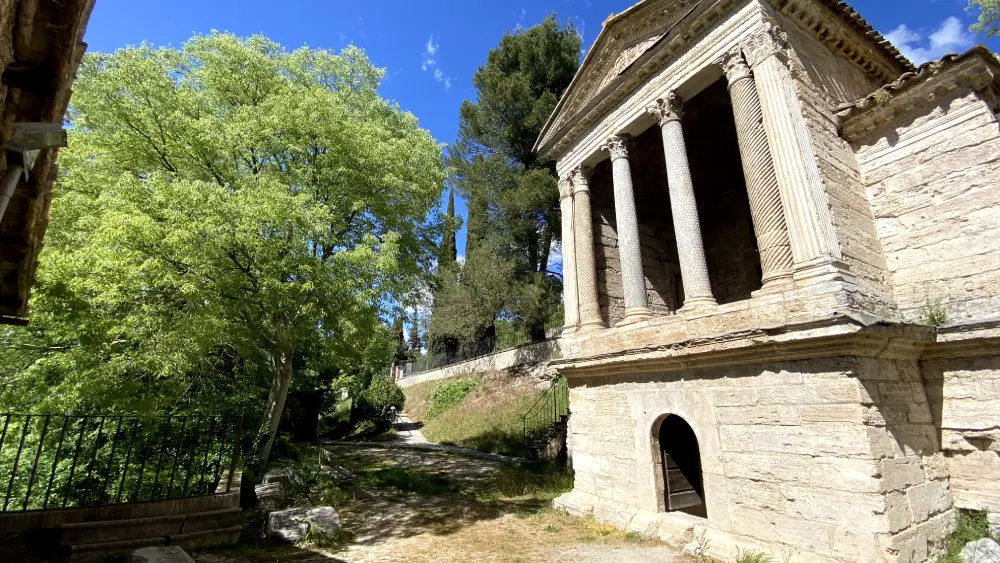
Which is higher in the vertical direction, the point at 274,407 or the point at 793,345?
the point at 793,345

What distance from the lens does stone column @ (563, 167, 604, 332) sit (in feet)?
29.3

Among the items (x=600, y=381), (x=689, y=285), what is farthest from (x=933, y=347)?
(x=600, y=381)

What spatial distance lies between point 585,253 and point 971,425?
20.1 ft

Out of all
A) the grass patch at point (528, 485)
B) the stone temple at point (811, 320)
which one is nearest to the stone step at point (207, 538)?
the grass patch at point (528, 485)

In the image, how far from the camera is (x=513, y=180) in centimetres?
2112

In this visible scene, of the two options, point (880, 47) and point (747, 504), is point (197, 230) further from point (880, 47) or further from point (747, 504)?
point (880, 47)

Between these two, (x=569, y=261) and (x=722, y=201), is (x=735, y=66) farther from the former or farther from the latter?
(x=722, y=201)

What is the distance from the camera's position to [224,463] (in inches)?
308

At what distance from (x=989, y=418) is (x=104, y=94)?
1475 centimetres

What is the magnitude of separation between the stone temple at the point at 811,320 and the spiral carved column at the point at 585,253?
9cm

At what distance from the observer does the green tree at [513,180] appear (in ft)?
62.6

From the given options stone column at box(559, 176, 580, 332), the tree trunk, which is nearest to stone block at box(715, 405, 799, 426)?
stone column at box(559, 176, 580, 332)

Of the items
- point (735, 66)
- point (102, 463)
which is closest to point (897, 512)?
point (735, 66)

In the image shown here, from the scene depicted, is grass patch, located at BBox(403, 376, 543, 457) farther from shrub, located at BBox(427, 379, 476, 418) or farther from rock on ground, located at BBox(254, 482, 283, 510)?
rock on ground, located at BBox(254, 482, 283, 510)
